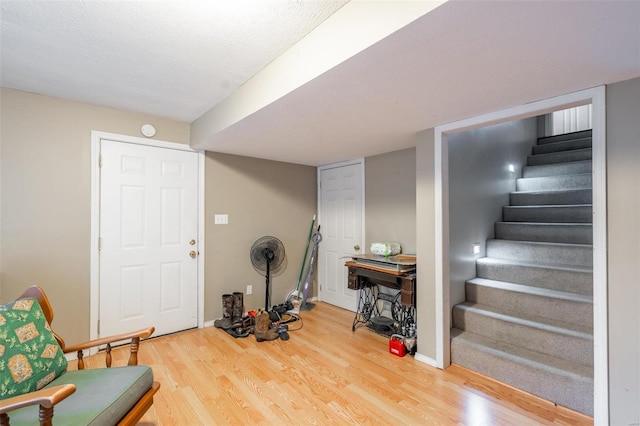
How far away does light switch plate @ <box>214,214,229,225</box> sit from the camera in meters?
3.45

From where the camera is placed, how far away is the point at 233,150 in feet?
11.1

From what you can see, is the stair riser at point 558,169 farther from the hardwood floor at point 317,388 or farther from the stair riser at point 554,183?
the hardwood floor at point 317,388

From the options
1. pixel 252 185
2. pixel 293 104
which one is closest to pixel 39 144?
pixel 252 185

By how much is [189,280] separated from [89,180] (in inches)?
54.7

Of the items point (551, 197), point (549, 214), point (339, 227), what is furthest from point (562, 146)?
point (339, 227)

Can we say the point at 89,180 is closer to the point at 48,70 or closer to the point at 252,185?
the point at 48,70

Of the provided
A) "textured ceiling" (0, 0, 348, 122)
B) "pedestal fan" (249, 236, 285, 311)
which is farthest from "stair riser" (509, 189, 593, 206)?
"textured ceiling" (0, 0, 348, 122)

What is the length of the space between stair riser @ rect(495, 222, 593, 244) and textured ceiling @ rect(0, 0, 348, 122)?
293 cm

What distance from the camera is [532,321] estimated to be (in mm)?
2340

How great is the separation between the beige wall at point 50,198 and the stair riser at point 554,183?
464 centimetres

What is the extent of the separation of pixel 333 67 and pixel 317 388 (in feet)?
A: 7.11

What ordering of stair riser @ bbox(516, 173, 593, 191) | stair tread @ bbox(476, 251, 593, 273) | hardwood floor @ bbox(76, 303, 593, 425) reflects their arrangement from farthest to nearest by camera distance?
1. stair riser @ bbox(516, 173, 593, 191)
2. stair tread @ bbox(476, 251, 593, 273)
3. hardwood floor @ bbox(76, 303, 593, 425)

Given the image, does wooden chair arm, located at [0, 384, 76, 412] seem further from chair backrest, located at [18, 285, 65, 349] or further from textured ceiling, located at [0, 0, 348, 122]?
textured ceiling, located at [0, 0, 348, 122]

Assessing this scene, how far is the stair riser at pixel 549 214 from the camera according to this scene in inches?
116
